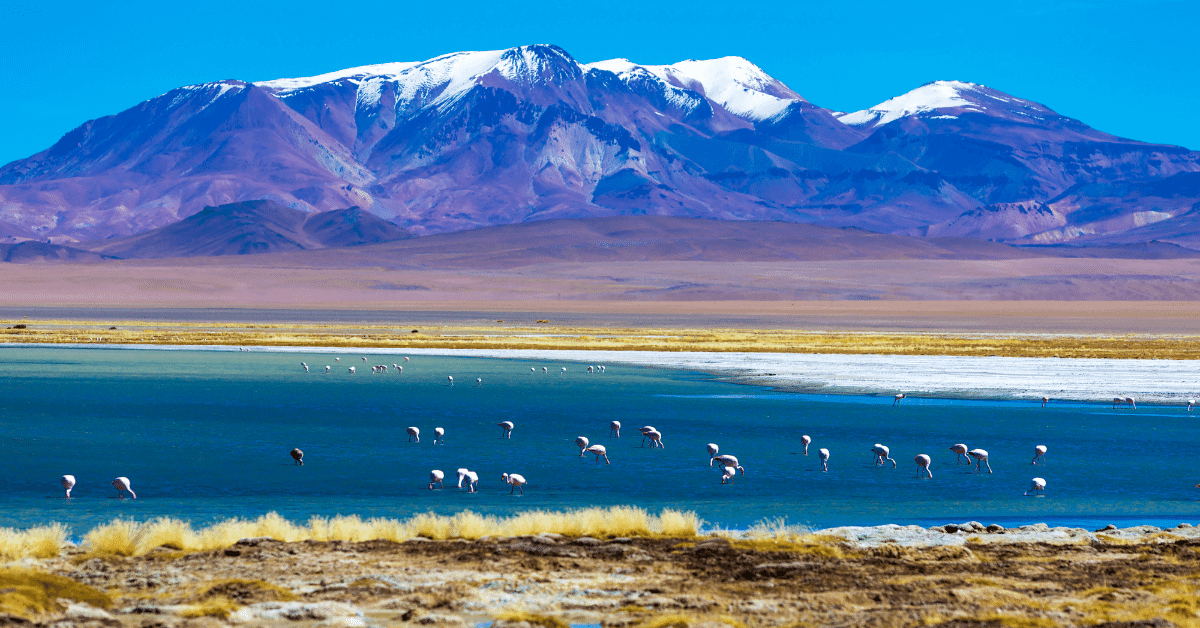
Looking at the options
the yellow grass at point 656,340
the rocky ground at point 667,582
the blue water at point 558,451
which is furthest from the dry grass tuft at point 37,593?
the yellow grass at point 656,340

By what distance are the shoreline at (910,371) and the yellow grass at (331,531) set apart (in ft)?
65.9

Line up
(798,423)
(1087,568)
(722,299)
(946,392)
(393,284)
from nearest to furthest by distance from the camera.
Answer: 1. (1087,568)
2. (798,423)
3. (946,392)
4. (722,299)
5. (393,284)

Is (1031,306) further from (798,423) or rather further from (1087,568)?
(1087,568)

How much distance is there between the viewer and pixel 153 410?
28281mm

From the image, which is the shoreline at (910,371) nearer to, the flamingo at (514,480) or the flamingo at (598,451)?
the flamingo at (598,451)

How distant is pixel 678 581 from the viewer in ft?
36.1

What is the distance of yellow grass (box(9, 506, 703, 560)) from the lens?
1175 centimetres

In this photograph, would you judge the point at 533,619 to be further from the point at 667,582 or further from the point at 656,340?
the point at 656,340

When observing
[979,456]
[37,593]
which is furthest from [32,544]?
[979,456]

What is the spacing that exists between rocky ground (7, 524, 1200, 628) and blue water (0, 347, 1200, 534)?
99.1 inches

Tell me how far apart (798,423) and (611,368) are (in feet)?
59.8

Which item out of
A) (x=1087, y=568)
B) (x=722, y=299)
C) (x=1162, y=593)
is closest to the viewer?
(x=1162, y=593)

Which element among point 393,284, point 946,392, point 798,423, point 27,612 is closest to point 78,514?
point 27,612

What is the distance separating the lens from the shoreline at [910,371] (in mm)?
34375
